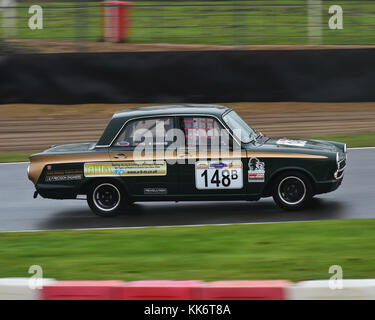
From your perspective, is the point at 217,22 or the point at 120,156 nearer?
the point at 120,156

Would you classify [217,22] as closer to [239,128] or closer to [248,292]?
[239,128]

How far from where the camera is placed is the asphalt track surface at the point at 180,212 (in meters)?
9.85

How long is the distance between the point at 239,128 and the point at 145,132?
4.22ft

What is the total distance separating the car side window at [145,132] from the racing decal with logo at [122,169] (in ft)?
0.93

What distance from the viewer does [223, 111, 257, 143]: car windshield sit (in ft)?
32.6

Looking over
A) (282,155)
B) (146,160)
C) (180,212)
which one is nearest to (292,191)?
(282,155)

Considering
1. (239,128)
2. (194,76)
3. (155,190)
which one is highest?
(194,76)

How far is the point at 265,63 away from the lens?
18266 mm

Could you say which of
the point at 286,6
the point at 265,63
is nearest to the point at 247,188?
the point at 265,63

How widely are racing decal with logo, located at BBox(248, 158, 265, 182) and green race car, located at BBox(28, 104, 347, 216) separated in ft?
0.04

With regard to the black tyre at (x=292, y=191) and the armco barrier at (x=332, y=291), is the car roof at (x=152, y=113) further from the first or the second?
the armco barrier at (x=332, y=291)

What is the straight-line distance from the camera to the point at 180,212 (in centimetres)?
1054
